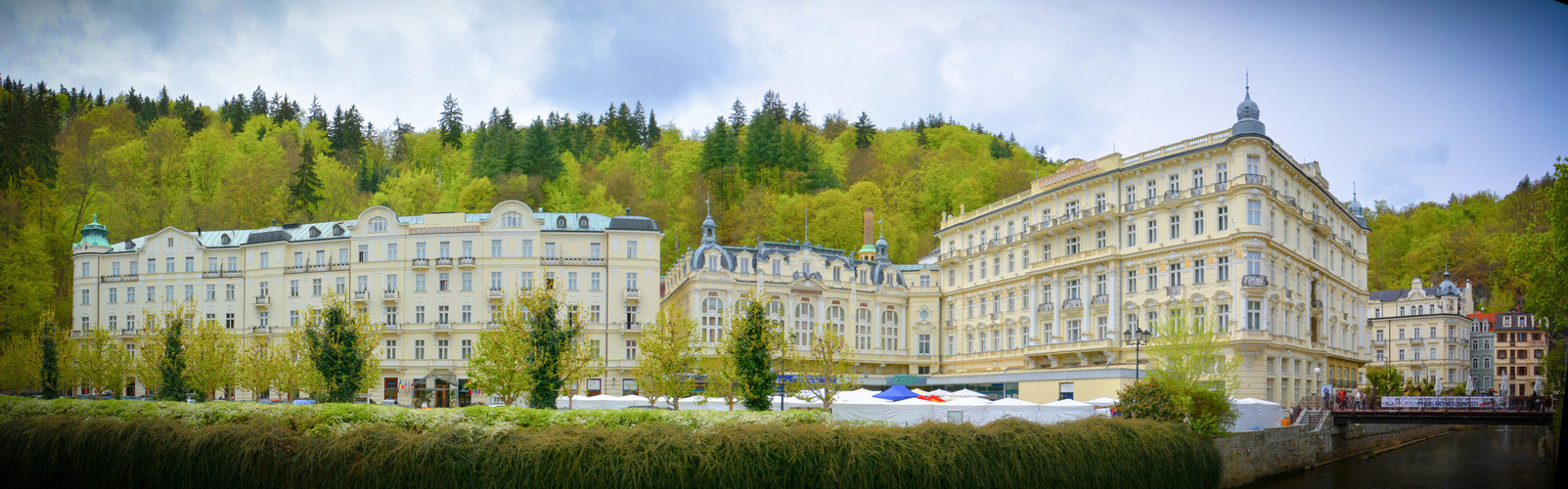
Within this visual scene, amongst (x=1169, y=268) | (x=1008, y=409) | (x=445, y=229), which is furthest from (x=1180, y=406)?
(x=445, y=229)

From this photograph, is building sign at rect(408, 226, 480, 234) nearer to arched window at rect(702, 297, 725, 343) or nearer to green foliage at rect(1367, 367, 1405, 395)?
arched window at rect(702, 297, 725, 343)

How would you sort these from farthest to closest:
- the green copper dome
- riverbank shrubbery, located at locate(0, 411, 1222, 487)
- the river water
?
Result: the green copper dome → the river water → riverbank shrubbery, located at locate(0, 411, 1222, 487)

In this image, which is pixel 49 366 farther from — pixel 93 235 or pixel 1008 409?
pixel 93 235

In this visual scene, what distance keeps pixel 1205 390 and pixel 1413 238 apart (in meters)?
83.0

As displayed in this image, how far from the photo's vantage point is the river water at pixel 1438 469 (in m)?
39.6

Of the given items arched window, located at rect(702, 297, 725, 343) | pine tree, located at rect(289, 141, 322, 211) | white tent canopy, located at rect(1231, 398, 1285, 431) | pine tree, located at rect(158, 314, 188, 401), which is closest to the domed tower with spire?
white tent canopy, located at rect(1231, 398, 1285, 431)

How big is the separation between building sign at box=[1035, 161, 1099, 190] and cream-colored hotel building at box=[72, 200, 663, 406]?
2346 cm

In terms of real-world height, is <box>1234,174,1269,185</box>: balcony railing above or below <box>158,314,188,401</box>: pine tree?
above

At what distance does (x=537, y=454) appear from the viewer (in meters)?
21.7

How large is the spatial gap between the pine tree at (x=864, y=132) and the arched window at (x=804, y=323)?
4550cm

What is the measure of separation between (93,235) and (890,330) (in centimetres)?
5113

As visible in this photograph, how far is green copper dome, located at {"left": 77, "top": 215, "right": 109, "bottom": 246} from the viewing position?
2682 inches

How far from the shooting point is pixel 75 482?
952 inches

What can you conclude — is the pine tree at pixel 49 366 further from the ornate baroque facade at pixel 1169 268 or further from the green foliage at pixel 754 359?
the ornate baroque facade at pixel 1169 268
